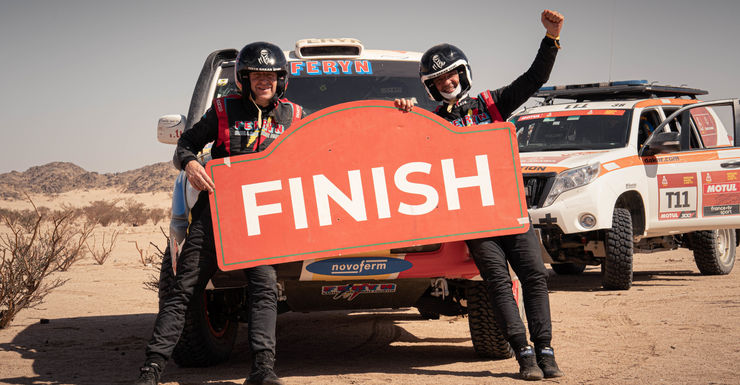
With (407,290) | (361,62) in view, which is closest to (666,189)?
(361,62)

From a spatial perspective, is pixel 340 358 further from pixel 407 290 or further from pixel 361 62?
pixel 361 62

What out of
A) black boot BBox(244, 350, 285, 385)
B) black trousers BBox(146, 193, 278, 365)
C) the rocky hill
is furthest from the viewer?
the rocky hill

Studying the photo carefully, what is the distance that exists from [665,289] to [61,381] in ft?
23.3

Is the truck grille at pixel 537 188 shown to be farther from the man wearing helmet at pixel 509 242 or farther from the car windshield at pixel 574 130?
the man wearing helmet at pixel 509 242

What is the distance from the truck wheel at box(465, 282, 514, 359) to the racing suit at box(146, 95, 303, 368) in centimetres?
145

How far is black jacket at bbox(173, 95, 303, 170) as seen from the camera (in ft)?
16.5

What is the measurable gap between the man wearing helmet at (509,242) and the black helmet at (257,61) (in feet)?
2.55

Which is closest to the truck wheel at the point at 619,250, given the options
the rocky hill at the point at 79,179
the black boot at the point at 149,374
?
the black boot at the point at 149,374

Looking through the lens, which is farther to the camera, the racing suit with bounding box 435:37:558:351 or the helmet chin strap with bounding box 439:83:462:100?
the helmet chin strap with bounding box 439:83:462:100

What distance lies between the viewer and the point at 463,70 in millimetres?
5371

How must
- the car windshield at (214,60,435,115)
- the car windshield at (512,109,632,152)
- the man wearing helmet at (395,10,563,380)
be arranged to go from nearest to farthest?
the man wearing helmet at (395,10,563,380) → the car windshield at (214,60,435,115) → the car windshield at (512,109,632,152)

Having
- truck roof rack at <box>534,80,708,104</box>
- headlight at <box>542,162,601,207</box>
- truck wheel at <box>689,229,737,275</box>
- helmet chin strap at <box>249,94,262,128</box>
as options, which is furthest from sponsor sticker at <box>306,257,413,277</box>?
truck wheel at <box>689,229,737,275</box>

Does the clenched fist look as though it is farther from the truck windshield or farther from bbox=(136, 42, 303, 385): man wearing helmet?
bbox=(136, 42, 303, 385): man wearing helmet

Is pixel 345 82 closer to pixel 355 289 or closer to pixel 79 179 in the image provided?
pixel 355 289
